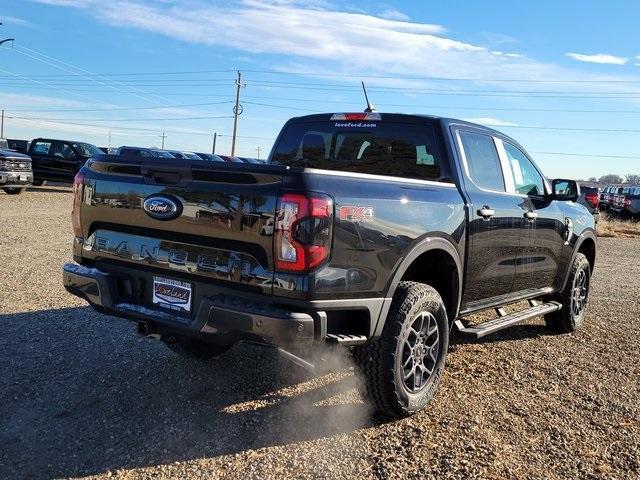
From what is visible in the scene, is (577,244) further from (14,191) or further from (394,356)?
(14,191)

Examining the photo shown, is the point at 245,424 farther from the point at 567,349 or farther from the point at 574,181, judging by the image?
the point at 574,181

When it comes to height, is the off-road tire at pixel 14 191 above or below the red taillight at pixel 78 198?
below

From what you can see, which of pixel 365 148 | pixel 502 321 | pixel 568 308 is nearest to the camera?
pixel 365 148

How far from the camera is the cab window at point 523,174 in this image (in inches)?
204

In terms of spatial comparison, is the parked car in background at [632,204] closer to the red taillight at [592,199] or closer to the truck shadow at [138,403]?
the red taillight at [592,199]

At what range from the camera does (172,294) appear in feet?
11.1

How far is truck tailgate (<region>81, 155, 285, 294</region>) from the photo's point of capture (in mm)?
3061

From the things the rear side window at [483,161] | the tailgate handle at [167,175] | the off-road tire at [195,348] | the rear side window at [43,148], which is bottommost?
the off-road tire at [195,348]

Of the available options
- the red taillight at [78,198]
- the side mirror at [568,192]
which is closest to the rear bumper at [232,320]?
the red taillight at [78,198]

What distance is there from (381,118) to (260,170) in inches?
71.6

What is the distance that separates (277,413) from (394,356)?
0.86 meters

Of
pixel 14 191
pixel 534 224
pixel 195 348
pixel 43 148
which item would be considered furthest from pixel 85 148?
pixel 534 224

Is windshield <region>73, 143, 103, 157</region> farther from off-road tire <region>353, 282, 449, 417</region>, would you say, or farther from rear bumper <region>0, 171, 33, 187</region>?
off-road tire <region>353, 282, 449, 417</region>

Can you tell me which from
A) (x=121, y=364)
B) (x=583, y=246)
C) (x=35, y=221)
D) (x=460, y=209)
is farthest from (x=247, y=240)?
(x=35, y=221)
